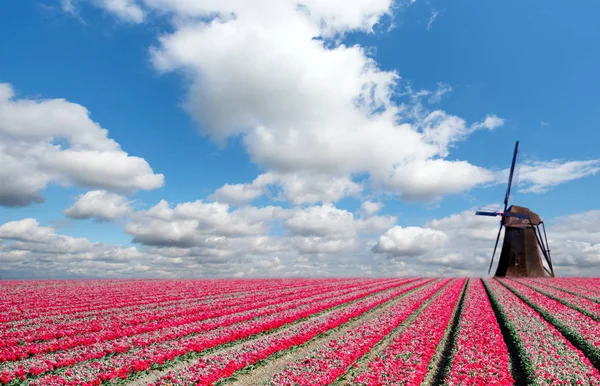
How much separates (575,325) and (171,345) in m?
23.0

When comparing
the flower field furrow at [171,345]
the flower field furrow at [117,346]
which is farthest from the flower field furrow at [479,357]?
the flower field furrow at [117,346]

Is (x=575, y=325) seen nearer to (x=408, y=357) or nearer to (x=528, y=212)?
(x=408, y=357)

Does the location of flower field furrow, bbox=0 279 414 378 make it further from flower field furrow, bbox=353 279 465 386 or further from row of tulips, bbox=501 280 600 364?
row of tulips, bbox=501 280 600 364

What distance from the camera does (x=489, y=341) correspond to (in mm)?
17578

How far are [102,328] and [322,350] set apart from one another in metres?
13.9

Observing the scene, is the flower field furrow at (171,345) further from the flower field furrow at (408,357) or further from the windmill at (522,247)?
the windmill at (522,247)

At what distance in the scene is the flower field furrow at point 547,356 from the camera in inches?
496

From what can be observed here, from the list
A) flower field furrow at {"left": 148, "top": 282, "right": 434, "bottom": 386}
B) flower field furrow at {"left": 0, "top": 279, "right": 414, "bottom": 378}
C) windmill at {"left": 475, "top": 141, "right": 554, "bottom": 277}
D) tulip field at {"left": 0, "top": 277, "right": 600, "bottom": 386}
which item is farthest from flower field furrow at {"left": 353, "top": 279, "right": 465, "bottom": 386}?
windmill at {"left": 475, "top": 141, "right": 554, "bottom": 277}

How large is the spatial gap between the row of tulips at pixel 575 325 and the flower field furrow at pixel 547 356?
738 millimetres

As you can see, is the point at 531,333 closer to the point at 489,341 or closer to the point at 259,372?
the point at 489,341

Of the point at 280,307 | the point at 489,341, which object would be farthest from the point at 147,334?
the point at 489,341

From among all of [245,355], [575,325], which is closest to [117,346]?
[245,355]

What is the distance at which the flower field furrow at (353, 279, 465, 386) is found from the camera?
484 inches

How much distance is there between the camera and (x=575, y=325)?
2255cm
